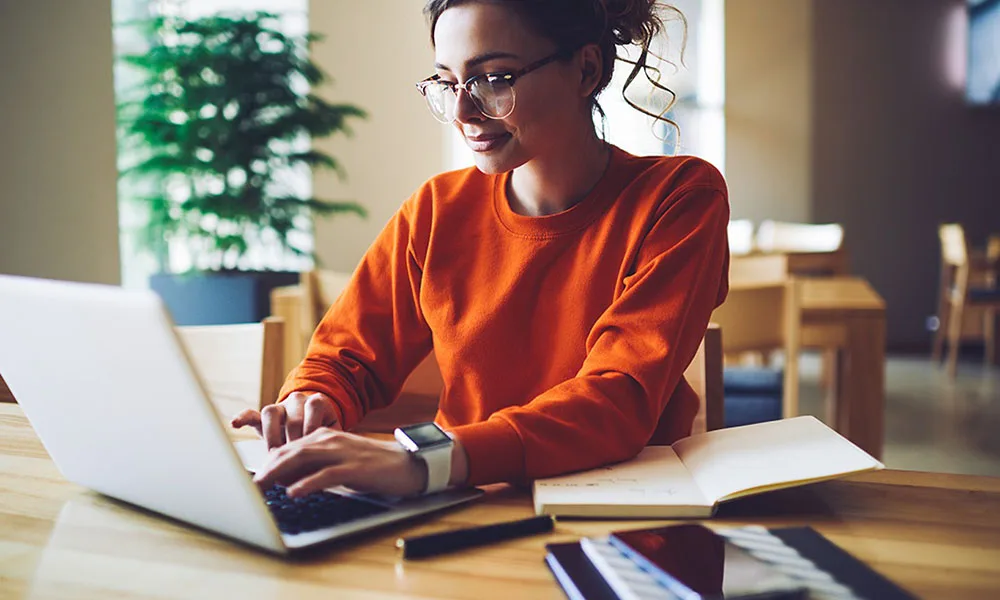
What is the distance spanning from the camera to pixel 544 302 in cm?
109

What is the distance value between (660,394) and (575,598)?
1.29 feet

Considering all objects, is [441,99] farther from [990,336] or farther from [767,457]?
[990,336]

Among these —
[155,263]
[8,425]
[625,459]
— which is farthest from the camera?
[155,263]

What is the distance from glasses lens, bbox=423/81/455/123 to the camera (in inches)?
41.3

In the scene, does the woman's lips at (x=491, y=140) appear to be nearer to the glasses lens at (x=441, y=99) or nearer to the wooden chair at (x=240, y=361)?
the glasses lens at (x=441, y=99)

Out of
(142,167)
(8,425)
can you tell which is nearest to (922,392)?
(142,167)

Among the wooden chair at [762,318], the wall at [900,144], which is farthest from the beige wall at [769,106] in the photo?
the wooden chair at [762,318]

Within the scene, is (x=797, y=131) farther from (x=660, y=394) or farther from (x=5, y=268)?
(x=660, y=394)

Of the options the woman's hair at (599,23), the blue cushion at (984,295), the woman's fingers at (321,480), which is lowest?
the blue cushion at (984,295)

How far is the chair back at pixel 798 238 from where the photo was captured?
525 centimetres

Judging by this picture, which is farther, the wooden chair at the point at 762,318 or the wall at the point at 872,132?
the wall at the point at 872,132

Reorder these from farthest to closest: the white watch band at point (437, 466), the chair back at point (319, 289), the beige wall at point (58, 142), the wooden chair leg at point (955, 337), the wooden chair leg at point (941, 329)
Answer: the wooden chair leg at point (941, 329), the wooden chair leg at point (955, 337), the beige wall at point (58, 142), the chair back at point (319, 289), the white watch band at point (437, 466)

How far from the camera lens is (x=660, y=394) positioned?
0.90 metres

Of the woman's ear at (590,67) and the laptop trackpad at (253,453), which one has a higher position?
the woman's ear at (590,67)
